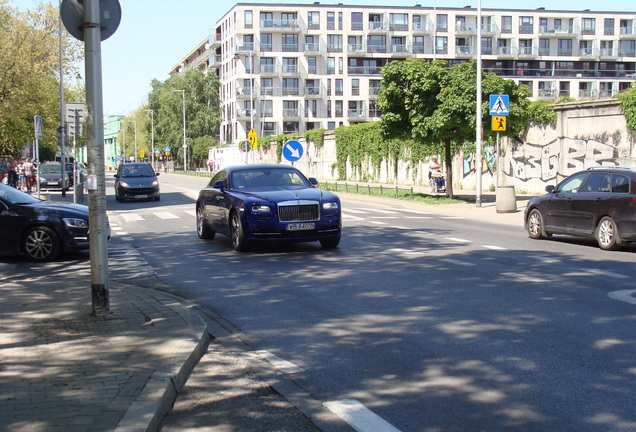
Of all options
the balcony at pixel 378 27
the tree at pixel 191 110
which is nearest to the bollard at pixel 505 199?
the balcony at pixel 378 27

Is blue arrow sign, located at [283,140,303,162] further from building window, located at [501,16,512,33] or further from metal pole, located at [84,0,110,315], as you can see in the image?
building window, located at [501,16,512,33]

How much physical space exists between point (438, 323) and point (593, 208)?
25.9 feet

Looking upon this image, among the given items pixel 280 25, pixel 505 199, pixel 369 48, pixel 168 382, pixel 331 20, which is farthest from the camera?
pixel 369 48

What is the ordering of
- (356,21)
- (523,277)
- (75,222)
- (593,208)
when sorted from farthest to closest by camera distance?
(356,21) < (593,208) < (75,222) < (523,277)

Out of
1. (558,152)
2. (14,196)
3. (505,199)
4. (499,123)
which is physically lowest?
(505,199)

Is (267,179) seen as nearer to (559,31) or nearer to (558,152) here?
(558,152)

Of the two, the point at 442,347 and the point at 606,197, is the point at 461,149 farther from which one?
the point at 442,347

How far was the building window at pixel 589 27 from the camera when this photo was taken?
89.4 meters

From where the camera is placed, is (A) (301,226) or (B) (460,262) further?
(A) (301,226)

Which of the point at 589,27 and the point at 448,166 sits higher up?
the point at 589,27

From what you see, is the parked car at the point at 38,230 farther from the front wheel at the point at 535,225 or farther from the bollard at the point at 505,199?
the bollard at the point at 505,199

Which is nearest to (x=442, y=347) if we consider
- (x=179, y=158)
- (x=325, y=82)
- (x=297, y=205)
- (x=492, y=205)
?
(x=297, y=205)

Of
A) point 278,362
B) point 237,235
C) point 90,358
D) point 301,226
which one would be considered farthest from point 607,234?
point 90,358

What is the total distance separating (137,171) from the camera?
3294cm
